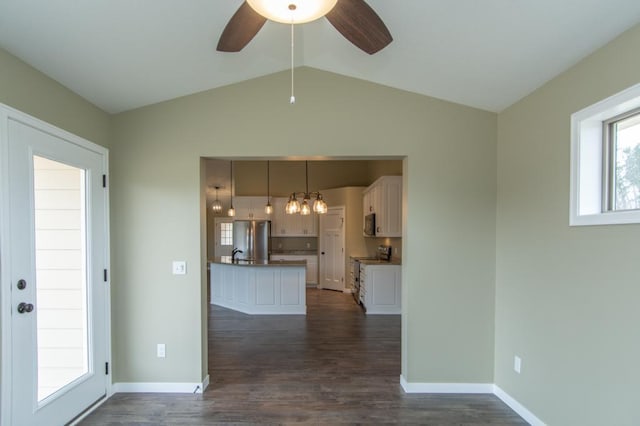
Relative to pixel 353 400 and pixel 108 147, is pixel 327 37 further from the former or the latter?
pixel 353 400

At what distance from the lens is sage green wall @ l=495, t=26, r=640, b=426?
1.67 meters

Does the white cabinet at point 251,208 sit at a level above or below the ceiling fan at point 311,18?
below

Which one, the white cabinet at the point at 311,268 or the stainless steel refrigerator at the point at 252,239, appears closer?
the stainless steel refrigerator at the point at 252,239

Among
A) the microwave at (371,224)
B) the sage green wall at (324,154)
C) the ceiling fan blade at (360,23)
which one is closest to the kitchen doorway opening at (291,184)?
the microwave at (371,224)

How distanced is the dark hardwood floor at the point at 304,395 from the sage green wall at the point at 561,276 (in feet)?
1.79

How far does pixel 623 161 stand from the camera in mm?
1821

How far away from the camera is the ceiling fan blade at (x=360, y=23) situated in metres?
1.37

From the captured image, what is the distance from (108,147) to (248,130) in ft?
4.20

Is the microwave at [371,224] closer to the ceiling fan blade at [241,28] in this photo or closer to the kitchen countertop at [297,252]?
the kitchen countertop at [297,252]

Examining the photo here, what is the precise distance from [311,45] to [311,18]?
47.8 inches

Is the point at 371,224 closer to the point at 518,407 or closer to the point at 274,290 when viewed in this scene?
the point at 274,290

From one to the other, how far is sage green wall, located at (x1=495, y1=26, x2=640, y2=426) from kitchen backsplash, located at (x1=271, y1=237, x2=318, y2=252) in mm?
6020

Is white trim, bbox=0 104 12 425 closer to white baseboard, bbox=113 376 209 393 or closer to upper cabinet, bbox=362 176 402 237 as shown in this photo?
white baseboard, bbox=113 376 209 393

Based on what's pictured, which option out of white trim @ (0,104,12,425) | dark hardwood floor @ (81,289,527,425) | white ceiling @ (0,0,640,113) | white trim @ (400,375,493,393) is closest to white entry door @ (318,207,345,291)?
dark hardwood floor @ (81,289,527,425)
